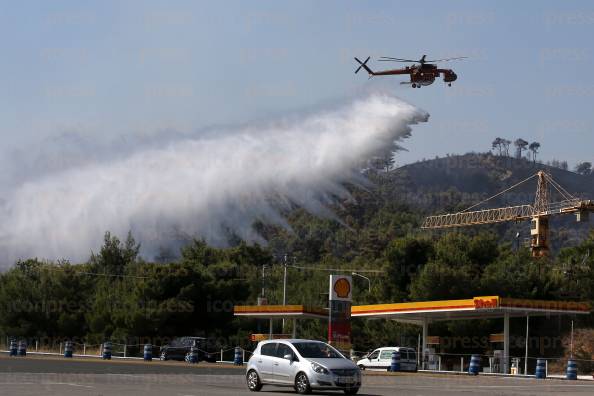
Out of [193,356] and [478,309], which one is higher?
[478,309]

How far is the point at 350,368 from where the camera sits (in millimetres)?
26875

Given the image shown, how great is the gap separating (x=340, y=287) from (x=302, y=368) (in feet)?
55.9

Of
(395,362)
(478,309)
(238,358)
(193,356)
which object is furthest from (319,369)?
(193,356)

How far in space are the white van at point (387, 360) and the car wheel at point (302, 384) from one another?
86.2 feet

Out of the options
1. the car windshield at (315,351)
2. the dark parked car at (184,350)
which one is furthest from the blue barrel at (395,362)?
the car windshield at (315,351)

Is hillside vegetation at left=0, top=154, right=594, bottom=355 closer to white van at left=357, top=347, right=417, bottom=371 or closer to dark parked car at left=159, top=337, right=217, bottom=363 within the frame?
dark parked car at left=159, top=337, right=217, bottom=363

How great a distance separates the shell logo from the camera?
4381 cm

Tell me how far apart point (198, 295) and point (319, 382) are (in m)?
57.6

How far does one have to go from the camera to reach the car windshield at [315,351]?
91.1 ft

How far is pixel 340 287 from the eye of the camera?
144 ft

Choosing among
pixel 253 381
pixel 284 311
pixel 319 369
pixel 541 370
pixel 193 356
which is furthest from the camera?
pixel 284 311

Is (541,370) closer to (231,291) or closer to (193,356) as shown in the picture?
(193,356)

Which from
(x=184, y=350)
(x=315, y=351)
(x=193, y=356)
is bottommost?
(x=193, y=356)

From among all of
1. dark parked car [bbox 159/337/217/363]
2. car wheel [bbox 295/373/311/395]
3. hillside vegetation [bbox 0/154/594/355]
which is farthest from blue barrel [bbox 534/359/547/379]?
car wheel [bbox 295/373/311/395]
